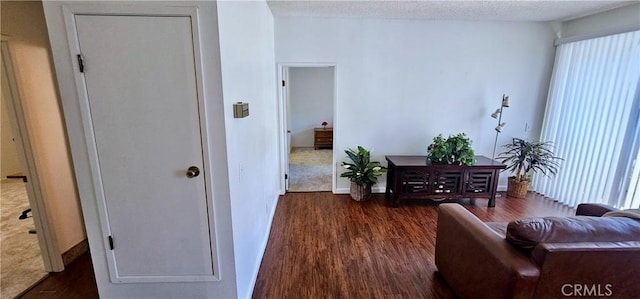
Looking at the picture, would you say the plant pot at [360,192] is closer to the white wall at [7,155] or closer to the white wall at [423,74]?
the white wall at [423,74]

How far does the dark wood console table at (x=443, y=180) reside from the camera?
355 centimetres

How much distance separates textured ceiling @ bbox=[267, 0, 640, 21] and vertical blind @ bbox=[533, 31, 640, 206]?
48cm

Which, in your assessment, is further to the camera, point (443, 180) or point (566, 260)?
point (443, 180)

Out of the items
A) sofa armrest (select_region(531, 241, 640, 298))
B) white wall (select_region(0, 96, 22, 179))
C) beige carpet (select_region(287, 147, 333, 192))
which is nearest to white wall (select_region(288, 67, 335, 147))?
beige carpet (select_region(287, 147, 333, 192))

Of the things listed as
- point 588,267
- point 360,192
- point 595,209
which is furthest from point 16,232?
point 595,209

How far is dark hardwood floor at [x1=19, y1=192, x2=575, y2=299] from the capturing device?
2122 mm

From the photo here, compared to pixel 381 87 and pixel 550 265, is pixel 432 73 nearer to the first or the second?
pixel 381 87

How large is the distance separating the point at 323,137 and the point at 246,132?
5.43 metres

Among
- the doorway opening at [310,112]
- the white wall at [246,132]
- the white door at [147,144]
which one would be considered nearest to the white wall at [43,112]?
the white door at [147,144]

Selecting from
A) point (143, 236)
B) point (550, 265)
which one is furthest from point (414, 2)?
point (143, 236)

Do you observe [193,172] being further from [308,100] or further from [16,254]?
[308,100]

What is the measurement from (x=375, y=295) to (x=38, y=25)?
3.27m

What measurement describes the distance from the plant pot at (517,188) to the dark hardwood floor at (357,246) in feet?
0.36

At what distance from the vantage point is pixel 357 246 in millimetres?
2736
